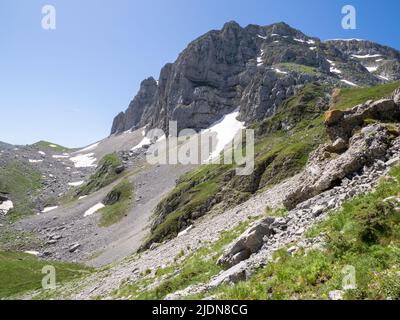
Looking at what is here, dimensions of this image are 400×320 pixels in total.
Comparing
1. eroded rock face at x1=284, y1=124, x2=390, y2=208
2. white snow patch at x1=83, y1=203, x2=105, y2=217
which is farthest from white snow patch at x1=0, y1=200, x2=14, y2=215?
eroded rock face at x1=284, y1=124, x2=390, y2=208

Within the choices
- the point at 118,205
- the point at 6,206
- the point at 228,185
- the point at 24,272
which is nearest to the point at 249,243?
the point at 228,185

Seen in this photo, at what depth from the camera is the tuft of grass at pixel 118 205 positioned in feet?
419

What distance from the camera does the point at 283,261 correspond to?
15.8 meters

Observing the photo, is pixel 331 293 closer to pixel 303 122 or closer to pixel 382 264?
pixel 382 264

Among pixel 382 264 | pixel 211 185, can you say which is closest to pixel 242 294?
pixel 382 264

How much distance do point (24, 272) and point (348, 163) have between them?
8767cm

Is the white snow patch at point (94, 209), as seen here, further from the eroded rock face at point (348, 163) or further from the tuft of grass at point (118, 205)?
the eroded rock face at point (348, 163)

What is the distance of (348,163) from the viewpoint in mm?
23312

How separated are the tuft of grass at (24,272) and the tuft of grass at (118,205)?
27.7 metres

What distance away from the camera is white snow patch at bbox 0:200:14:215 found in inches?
6917
